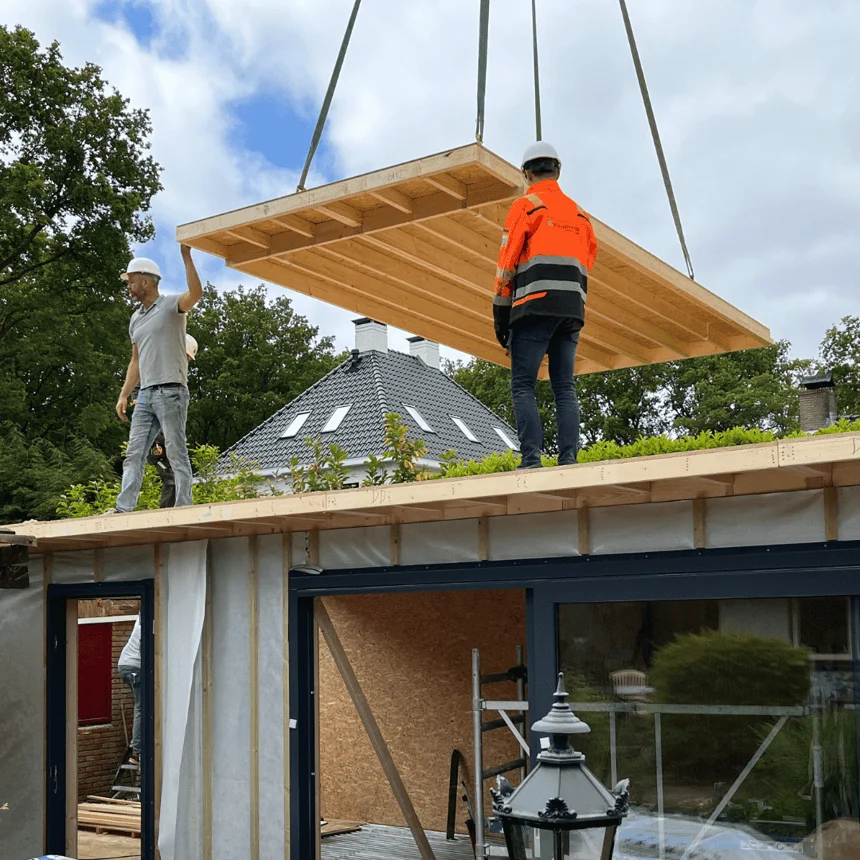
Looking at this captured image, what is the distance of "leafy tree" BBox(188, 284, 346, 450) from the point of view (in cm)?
3288

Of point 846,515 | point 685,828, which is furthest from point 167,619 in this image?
point 846,515

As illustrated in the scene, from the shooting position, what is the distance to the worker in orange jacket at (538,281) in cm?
562

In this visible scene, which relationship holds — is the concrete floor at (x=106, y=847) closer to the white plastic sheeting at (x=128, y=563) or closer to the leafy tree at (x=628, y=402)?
the white plastic sheeting at (x=128, y=563)

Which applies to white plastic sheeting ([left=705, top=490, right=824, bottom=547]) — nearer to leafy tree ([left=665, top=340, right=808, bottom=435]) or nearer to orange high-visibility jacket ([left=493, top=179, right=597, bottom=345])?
orange high-visibility jacket ([left=493, top=179, right=597, bottom=345])

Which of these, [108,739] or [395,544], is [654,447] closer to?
[395,544]

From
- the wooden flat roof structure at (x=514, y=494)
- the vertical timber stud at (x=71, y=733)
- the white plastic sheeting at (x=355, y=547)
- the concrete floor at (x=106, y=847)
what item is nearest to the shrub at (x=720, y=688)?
the wooden flat roof structure at (x=514, y=494)

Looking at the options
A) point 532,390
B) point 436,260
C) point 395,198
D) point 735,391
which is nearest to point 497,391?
point 735,391

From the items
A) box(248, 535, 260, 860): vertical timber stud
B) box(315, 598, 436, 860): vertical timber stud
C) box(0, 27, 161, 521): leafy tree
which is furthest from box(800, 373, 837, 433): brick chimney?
box(0, 27, 161, 521): leafy tree

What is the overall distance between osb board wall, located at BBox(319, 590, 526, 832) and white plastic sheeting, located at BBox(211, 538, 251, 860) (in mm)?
3396

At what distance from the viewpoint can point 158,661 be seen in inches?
301

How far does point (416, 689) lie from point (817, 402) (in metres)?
5.24

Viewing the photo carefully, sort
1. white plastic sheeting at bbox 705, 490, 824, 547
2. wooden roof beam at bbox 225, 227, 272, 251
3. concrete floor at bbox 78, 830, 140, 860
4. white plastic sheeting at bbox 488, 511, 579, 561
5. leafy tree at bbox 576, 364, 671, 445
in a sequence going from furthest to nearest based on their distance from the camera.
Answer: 1. leafy tree at bbox 576, 364, 671, 445
2. concrete floor at bbox 78, 830, 140, 860
3. wooden roof beam at bbox 225, 227, 272, 251
4. white plastic sheeting at bbox 488, 511, 579, 561
5. white plastic sheeting at bbox 705, 490, 824, 547

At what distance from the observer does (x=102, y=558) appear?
321 inches

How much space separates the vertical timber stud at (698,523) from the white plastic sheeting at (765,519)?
19mm
